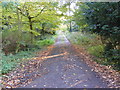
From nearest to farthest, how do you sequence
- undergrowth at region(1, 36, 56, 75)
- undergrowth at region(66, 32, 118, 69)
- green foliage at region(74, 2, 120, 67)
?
undergrowth at region(1, 36, 56, 75), green foliage at region(74, 2, 120, 67), undergrowth at region(66, 32, 118, 69)

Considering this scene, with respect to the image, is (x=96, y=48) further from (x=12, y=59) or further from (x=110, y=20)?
(x=12, y=59)

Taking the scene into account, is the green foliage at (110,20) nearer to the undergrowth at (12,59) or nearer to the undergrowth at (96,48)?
the undergrowth at (96,48)

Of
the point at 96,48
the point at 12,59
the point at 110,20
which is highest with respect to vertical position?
the point at 110,20

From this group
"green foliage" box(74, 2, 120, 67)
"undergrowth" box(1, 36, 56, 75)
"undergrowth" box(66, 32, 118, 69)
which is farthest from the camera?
"undergrowth" box(66, 32, 118, 69)

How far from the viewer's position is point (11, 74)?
512 cm

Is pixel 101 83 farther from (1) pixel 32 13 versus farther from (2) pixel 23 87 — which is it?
(1) pixel 32 13

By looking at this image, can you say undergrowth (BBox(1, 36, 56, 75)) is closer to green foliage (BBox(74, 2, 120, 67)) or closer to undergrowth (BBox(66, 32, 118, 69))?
undergrowth (BBox(66, 32, 118, 69))

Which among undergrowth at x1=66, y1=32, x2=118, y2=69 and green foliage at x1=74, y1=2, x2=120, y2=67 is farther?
undergrowth at x1=66, y1=32, x2=118, y2=69

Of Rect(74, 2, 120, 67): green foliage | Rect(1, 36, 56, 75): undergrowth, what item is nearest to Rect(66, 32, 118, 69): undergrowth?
Rect(74, 2, 120, 67): green foliage

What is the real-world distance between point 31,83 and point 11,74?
4.80 ft

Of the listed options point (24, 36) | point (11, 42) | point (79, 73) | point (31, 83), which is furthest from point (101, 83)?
point (24, 36)

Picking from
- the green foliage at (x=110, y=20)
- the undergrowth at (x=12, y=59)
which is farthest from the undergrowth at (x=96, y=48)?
the undergrowth at (x=12, y=59)

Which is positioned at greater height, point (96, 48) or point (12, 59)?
point (96, 48)

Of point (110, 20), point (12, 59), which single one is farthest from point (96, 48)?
point (12, 59)
